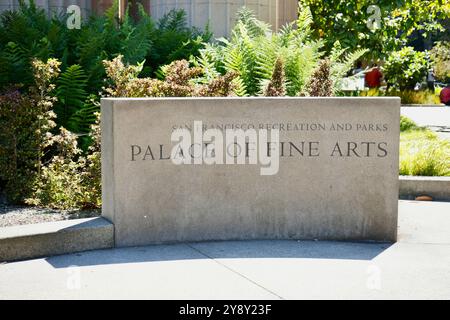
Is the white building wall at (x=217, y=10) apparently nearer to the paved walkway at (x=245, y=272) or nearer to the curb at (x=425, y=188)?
the curb at (x=425, y=188)

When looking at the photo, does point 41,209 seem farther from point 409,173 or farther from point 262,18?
point 262,18

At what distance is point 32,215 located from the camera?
6.94 meters

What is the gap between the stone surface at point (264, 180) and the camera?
6.47 m

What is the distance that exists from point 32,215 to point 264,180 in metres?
2.18

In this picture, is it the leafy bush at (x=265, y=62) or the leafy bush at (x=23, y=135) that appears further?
the leafy bush at (x=265, y=62)

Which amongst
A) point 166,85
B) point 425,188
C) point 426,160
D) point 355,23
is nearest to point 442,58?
point 355,23

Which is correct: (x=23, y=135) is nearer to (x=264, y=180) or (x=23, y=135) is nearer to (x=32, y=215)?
(x=32, y=215)

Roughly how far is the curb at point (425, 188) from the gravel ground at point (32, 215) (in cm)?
367

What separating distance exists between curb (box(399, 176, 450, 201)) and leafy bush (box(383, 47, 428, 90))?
55.5 ft

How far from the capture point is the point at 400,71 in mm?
26297

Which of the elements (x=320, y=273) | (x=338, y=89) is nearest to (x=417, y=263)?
(x=320, y=273)

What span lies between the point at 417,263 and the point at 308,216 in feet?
3.67

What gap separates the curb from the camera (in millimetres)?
8688

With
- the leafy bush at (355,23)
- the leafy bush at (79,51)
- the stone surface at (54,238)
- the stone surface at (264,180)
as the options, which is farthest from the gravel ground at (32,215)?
the leafy bush at (355,23)
